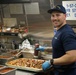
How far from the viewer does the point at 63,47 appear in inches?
103

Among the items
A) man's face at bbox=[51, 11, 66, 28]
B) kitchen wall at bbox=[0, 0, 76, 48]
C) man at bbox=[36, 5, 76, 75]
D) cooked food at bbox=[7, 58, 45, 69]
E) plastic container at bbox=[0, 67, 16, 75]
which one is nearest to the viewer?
man at bbox=[36, 5, 76, 75]

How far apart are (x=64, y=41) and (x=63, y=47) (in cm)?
10

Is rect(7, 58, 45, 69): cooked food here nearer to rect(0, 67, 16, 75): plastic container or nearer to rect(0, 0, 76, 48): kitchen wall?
rect(0, 67, 16, 75): plastic container

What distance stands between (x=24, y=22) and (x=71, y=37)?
203 cm

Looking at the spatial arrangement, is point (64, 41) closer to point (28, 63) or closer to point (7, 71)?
point (7, 71)

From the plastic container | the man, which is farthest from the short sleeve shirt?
the plastic container

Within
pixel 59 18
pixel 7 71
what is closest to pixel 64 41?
pixel 59 18

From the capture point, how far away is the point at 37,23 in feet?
14.0

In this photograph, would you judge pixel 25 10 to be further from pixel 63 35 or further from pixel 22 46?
pixel 63 35

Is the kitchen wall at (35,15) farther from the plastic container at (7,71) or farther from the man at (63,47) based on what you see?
the plastic container at (7,71)

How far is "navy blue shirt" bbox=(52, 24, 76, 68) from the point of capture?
2.51 metres

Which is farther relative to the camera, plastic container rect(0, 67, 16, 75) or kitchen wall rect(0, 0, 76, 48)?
kitchen wall rect(0, 0, 76, 48)

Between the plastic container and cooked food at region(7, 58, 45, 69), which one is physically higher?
the plastic container

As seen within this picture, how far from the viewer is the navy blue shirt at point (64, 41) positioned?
251 cm
